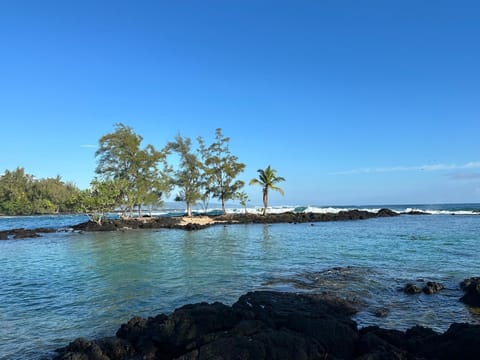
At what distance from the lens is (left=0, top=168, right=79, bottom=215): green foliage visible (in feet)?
376

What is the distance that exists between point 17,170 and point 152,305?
447 ft

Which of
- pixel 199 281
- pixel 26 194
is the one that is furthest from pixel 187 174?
pixel 26 194

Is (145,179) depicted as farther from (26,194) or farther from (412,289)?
(26,194)

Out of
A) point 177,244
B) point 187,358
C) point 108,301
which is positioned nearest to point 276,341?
point 187,358

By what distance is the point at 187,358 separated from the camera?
5.97 metres

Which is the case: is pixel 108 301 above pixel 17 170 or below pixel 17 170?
below

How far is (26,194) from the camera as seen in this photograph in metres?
119

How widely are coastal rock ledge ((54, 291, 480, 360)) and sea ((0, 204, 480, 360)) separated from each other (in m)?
1.57

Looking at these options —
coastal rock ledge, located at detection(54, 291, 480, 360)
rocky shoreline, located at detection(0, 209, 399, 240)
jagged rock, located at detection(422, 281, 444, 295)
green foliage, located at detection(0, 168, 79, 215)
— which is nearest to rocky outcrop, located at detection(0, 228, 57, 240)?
rocky shoreline, located at detection(0, 209, 399, 240)

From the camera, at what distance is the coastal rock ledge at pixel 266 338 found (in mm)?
6066

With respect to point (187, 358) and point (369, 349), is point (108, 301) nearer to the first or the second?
point (187, 358)

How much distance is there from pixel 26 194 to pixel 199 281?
127 meters

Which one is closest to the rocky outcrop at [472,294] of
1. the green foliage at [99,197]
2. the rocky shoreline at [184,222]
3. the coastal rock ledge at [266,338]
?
the coastal rock ledge at [266,338]

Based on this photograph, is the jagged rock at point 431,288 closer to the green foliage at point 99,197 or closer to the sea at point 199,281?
the sea at point 199,281
